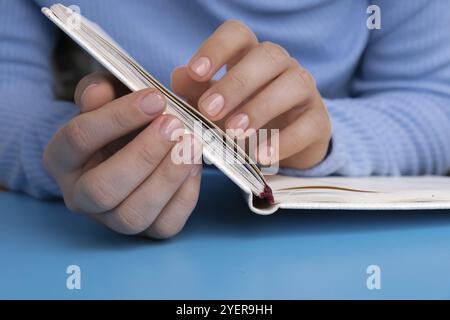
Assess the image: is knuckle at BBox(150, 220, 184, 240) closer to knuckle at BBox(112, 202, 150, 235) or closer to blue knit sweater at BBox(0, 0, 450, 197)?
knuckle at BBox(112, 202, 150, 235)

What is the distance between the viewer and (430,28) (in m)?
0.95

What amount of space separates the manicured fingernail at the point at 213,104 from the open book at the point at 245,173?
0.02m

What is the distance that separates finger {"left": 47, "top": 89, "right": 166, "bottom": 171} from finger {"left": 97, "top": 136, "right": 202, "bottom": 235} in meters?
0.04

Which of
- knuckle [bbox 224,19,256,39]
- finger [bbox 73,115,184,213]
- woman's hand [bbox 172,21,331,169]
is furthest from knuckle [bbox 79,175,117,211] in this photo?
knuckle [bbox 224,19,256,39]

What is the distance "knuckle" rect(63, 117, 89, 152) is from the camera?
0.54 m

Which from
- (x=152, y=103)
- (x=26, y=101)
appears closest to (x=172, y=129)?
(x=152, y=103)

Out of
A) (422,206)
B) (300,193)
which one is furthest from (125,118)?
(422,206)

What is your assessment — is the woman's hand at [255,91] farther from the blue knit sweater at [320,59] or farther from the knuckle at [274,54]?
the blue knit sweater at [320,59]

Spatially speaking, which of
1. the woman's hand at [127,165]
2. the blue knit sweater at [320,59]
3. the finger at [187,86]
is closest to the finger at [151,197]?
the woman's hand at [127,165]

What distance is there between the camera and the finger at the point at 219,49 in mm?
593

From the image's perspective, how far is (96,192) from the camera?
1.77ft
